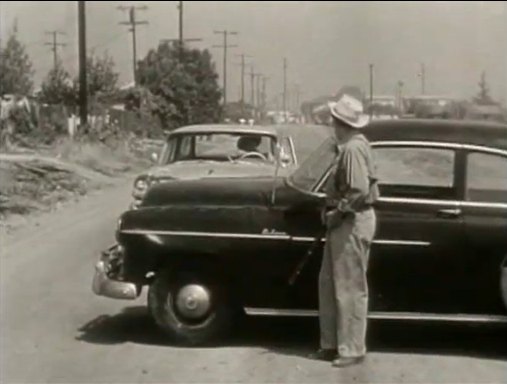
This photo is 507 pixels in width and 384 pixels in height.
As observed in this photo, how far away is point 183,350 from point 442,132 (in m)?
2.35

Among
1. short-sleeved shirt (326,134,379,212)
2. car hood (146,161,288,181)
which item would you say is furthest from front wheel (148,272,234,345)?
car hood (146,161,288,181)

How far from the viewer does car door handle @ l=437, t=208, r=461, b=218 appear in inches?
355

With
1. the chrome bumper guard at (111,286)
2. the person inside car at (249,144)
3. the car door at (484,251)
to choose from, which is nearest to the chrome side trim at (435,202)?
the car door at (484,251)

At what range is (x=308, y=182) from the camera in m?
Answer: 9.21

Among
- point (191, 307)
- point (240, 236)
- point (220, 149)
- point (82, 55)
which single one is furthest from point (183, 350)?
point (82, 55)

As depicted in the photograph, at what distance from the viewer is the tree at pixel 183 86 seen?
247 feet

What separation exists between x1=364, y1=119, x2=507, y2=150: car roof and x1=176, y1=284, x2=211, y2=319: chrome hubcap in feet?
5.18

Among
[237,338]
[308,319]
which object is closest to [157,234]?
[237,338]

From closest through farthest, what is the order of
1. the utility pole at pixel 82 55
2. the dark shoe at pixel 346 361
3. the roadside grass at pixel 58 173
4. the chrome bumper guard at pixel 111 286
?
the dark shoe at pixel 346 361
the chrome bumper guard at pixel 111 286
the roadside grass at pixel 58 173
the utility pole at pixel 82 55

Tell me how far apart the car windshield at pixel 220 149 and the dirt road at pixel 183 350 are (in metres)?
3.39

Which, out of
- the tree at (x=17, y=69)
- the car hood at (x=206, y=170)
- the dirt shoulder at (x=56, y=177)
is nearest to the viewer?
the car hood at (x=206, y=170)

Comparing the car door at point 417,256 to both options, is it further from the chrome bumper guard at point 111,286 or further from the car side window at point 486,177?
the chrome bumper guard at point 111,286

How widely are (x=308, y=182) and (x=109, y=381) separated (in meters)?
2.00

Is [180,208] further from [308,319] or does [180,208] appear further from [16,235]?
[16,235]
